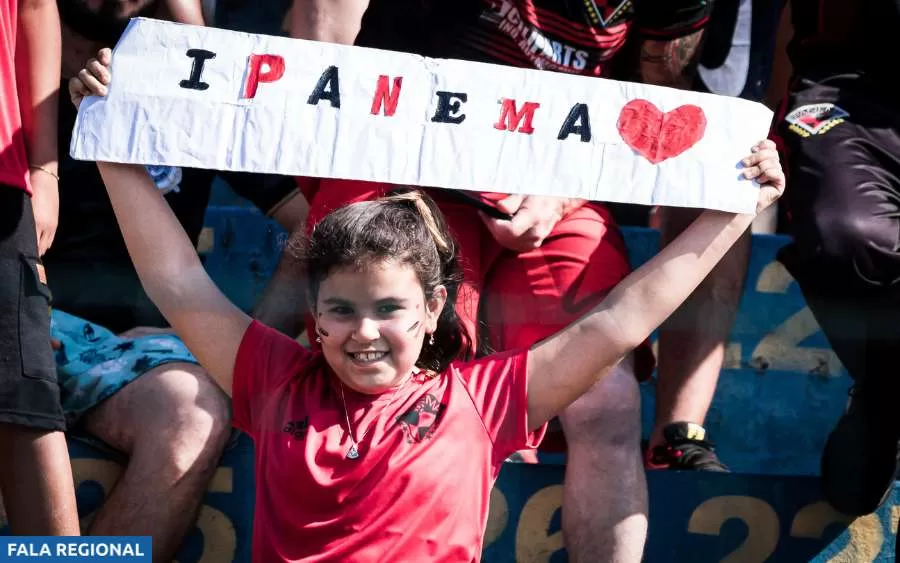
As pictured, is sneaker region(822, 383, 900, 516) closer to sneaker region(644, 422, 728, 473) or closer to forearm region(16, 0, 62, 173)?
sneaker region(644, 422, 728, 473)

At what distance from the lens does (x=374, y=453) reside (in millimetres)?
2033

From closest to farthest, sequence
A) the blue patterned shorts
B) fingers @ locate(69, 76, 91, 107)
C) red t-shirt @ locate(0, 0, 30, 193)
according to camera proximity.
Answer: fingers @ locate(69, 76, 91, 107) < red t-shirt @ locate(0, 0, 30, 193) < the blue patterned shorts

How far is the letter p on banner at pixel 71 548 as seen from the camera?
7.00ft

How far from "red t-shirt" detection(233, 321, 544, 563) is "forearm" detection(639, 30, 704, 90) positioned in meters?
0.96

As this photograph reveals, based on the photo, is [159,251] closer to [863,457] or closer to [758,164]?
[758,164]

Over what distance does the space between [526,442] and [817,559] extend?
2.78 ft

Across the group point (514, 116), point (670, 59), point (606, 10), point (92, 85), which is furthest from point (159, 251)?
point (670, 59)

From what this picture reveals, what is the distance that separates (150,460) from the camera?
7.75ft

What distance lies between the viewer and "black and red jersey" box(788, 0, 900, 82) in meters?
2.69

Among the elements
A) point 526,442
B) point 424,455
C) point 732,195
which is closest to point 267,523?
point 424,455

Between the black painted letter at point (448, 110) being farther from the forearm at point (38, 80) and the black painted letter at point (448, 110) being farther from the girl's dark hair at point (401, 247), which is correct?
the forearm at point (38, 80)

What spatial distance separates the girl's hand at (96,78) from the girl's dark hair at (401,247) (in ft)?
1.38

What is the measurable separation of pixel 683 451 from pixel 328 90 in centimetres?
113

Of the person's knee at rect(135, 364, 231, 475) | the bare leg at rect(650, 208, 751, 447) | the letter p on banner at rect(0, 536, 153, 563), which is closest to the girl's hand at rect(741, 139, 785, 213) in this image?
the bare leg at rect(650, 208, 751, 447)
